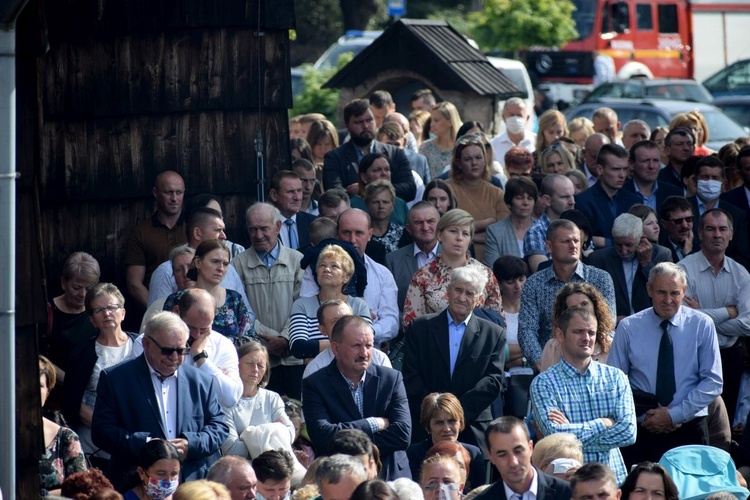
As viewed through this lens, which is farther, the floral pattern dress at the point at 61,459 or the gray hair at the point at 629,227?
the gray hair at the point at 629,227

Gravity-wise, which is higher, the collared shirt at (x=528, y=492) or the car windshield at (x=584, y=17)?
the car windshield at (x=584, y=17)

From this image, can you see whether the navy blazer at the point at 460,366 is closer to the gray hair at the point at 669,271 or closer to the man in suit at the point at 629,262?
the gray hair at the point at 669,271

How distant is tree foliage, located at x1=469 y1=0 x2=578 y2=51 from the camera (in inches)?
1270

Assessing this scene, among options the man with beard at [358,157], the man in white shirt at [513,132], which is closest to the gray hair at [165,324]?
the man with beard at [358,157]

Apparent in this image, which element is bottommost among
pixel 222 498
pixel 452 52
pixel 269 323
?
pixel 222 498

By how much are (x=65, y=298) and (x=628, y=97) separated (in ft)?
59.3

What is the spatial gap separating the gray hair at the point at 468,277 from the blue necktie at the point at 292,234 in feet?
6.99

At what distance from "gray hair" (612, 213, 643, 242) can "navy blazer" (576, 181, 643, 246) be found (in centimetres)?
138

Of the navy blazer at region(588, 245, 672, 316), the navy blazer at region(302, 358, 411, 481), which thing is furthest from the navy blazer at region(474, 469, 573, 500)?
the navy blazer at region(588, 245, 672, 316)

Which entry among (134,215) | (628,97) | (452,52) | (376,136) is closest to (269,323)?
(134,215)

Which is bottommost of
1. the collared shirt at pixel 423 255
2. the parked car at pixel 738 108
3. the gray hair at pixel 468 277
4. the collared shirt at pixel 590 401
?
the collared shirt at pixel 590 401

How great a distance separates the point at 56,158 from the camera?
10.9 m

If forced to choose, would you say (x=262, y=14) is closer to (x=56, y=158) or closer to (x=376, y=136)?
(x=56, y=158)

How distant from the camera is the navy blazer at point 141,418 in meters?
8.39
